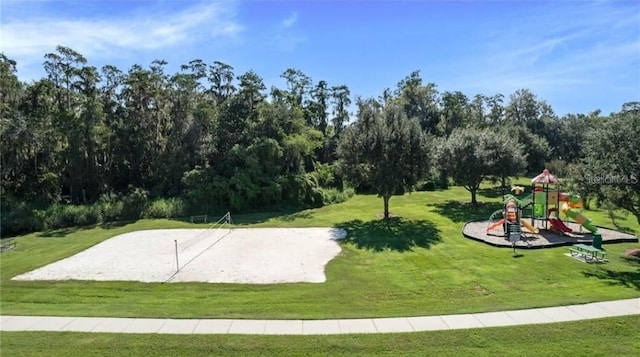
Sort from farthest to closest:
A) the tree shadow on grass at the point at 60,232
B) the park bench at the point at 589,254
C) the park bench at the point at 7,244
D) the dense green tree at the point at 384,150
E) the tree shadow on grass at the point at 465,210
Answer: the tree shadow on grass at the point at 465,210 → the tree shadow on grass at the point at 60,232 → the dense green tree at the point at 384,150 → the park bench at the point at 7,244 → the park bench at the point at 589,254

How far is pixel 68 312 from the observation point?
1057 cm

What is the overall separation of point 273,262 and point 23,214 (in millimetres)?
19674

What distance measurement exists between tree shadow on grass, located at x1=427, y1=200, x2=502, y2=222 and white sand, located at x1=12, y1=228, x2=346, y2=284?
810 cm

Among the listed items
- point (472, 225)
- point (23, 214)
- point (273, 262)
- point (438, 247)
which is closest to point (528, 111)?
point (472, 225)

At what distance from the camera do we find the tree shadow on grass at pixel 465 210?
80.0 feet

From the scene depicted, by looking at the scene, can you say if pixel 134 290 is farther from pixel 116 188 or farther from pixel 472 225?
pixel 116 188

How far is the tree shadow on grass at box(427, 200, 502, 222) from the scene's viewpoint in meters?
24.4

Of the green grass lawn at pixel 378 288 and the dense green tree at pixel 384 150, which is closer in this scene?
the green grass lawn at pixel 378 288

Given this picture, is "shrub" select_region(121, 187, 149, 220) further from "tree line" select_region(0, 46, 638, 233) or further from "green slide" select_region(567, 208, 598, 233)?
"green slide" select_region(567, 208, 598, 233)

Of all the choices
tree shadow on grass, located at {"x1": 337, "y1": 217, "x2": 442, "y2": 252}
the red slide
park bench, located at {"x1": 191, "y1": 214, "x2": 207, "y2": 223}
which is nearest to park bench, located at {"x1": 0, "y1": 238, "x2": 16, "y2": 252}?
park bench, located at {"x1": 191, "y1": 214, "x2": 207, "y2": 223}

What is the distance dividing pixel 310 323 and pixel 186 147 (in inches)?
1001

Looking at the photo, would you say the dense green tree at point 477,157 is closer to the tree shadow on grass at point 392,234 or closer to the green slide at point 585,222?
the tree shadow on grass at point 392,234

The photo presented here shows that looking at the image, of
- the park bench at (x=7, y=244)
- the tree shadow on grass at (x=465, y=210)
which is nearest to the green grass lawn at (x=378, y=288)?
the park bench at (x=7, y=244)

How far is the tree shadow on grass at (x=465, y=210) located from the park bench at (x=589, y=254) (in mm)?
8010
